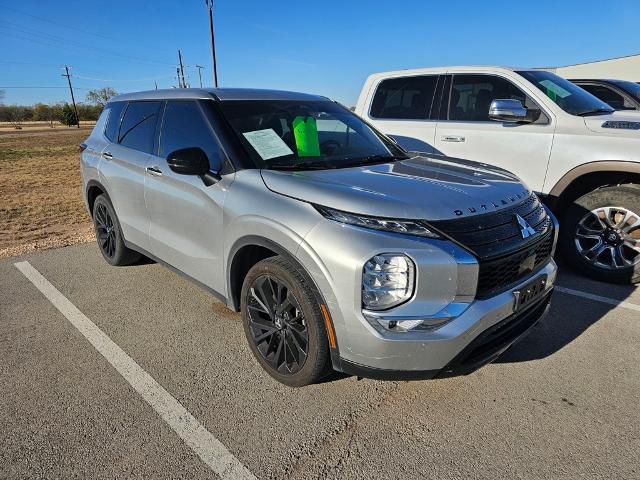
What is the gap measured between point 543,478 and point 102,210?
455cm

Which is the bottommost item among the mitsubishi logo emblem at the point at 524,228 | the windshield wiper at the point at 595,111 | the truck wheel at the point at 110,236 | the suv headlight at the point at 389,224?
the truck wheel at the point at 110,236

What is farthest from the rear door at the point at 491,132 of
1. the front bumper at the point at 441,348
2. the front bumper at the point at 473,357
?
the front bumper at the point at 441,348

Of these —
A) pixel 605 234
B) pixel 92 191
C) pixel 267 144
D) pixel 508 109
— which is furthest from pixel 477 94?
pixel 92 191

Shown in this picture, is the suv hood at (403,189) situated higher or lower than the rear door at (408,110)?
lower

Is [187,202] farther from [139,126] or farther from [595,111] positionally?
[595,111]

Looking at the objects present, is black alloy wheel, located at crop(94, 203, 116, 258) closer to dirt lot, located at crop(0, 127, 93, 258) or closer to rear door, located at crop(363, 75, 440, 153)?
dirt lot, located at crop(0, 127, 93, 258)

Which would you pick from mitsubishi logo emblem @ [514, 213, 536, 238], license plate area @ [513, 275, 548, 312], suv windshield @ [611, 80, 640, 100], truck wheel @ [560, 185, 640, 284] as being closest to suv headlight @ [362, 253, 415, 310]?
license plate area @ [513, 275, 548, 312]

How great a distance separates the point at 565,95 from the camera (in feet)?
15.4

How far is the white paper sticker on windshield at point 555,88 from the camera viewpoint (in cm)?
470

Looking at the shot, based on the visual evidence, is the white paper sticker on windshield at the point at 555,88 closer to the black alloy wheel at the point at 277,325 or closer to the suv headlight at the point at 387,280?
the suv headlight at the point at 387,280

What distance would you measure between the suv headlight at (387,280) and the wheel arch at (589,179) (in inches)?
119

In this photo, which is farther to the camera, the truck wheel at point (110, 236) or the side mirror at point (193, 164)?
the truck wheel at point (110, 236)

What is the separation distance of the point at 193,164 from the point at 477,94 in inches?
142

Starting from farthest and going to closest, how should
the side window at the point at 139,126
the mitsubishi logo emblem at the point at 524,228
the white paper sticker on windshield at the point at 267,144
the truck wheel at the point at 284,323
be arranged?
the side window at the point at 139,126 < the white paper sticker on windshield at the point at 267,144 < the mitsubishi logo emblem at the point at 524,228 < the truck wheel at the point at 284,323
